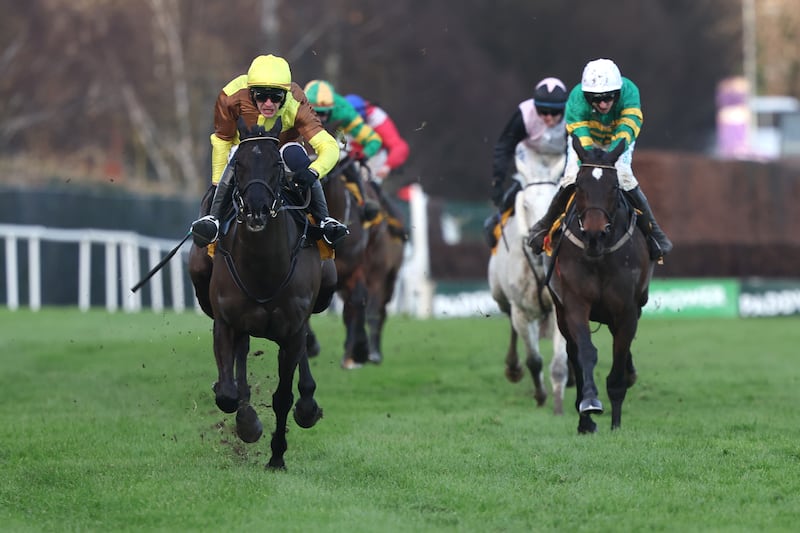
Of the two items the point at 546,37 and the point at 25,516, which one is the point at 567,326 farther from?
the point at 546,37

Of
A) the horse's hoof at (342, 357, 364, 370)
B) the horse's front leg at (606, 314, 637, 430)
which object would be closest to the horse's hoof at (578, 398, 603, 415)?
the horse's front leg at (606, 314, 637, 430)

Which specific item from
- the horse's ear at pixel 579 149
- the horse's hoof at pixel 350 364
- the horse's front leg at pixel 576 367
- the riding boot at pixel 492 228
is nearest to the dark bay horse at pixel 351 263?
the horse's hoof at pixel 350 364

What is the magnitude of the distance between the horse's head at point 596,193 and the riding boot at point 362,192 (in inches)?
167

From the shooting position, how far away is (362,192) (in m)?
13.1

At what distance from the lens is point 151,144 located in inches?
1265

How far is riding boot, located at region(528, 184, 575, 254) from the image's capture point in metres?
9.52

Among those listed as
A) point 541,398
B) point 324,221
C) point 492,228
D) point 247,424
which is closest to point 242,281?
point 324,221

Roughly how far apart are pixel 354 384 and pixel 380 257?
84.5 inches

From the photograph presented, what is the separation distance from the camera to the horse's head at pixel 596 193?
28.8 feet

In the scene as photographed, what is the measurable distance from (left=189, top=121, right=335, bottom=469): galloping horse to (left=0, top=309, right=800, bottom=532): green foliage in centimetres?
38

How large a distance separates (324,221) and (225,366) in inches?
36.0

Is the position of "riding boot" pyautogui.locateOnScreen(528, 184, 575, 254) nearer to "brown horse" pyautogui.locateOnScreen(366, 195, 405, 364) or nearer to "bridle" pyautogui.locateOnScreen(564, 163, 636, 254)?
"bridle" pyautogui.locateOnScreen(564, 163, 636, 254)

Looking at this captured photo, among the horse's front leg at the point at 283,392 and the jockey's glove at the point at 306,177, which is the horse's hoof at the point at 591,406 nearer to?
the horse's front leg at the point at 283,392

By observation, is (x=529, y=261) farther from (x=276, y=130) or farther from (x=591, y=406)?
(x=276, y=130)
